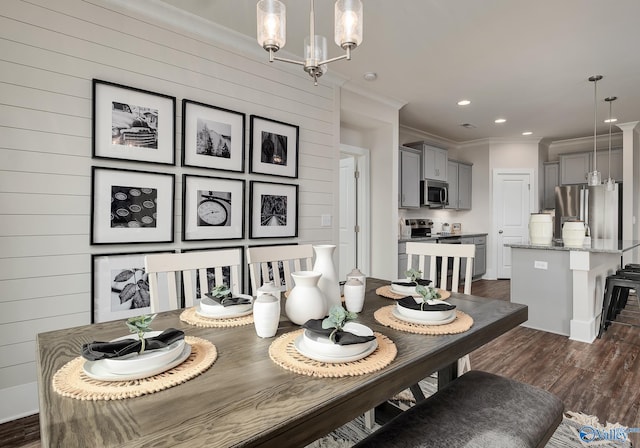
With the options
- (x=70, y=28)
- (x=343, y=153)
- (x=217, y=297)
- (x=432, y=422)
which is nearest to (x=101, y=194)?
(x=70, y=28)

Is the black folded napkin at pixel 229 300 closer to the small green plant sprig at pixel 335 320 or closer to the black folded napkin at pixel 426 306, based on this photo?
the small green plant sprig at pixel 335 320

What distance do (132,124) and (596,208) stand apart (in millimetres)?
6608

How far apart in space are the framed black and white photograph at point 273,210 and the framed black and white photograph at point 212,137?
A: 28 centimetres

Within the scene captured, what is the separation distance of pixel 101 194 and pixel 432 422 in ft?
7.41

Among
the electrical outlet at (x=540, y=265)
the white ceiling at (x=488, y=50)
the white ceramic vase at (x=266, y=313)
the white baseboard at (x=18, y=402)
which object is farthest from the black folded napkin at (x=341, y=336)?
the electrical outlet at (x=540, y=265)

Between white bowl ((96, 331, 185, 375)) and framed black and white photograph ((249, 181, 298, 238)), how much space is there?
2.02 metres

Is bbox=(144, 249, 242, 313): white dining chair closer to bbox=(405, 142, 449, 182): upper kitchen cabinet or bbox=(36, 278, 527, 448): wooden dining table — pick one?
bbox=(36, 278, 527, 448): wooden dining table

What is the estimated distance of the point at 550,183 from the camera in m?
6.50

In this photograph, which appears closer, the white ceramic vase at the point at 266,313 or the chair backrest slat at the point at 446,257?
the white ceramic vase at the point at 266,313

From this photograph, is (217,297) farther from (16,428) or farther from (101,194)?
(16,428)

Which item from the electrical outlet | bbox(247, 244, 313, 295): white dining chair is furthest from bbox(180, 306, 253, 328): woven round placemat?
the electrical outlet

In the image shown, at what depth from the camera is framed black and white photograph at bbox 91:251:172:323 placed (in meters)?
2.22

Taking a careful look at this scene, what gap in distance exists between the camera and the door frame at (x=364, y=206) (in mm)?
4555

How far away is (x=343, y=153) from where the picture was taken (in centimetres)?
452
